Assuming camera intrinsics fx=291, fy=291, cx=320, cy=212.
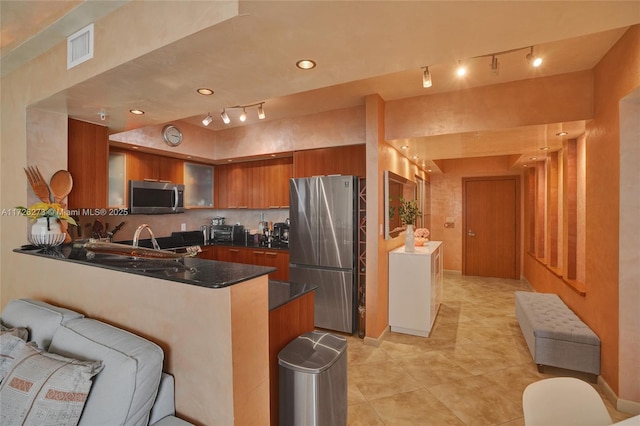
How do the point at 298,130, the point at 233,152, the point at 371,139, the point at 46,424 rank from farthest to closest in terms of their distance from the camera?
1. the point at 233,152
2. the point at 298,130
3. the point at 371,139
4. the point at 46,424

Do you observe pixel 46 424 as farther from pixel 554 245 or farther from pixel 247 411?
pixel 554 245

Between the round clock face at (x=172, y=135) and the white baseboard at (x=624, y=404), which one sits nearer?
the white baseboard at (x=624, y=404)

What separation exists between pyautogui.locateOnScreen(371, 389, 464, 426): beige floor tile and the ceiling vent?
3.11 m

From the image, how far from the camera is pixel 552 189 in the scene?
4.17 metres

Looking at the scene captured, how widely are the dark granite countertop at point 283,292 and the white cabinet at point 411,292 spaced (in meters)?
1.77

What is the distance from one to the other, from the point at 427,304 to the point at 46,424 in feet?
10.5

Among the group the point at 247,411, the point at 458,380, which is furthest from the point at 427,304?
the point at 247,411

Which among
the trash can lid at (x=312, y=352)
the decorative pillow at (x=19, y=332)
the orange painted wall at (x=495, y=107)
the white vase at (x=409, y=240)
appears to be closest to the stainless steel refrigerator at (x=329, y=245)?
the white vase at (x=409, y=240)

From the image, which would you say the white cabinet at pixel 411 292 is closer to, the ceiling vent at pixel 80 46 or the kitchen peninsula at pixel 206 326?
the kitchen peninsula at pixel 206 326

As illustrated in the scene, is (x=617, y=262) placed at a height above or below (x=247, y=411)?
above

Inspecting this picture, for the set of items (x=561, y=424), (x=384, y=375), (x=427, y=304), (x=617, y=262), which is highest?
(x=617, y=262)

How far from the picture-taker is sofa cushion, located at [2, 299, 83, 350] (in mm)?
1559

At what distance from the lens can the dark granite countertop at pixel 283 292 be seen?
1690 millimetres

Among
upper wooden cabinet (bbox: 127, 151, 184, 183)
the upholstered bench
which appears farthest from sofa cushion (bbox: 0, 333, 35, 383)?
the upholstered bench
